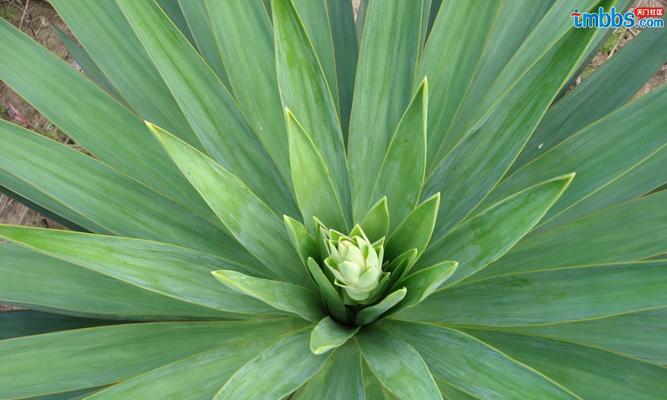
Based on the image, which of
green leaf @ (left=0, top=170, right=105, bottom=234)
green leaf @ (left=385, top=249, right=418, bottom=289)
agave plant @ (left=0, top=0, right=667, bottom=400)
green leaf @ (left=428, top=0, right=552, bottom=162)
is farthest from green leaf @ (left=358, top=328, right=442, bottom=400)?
green leaf @ (left=0, top=170, right=105, bottom=234)

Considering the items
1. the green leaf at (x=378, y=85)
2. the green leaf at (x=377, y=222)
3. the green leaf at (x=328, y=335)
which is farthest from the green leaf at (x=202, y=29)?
the green leaf at (x=328, y=335)

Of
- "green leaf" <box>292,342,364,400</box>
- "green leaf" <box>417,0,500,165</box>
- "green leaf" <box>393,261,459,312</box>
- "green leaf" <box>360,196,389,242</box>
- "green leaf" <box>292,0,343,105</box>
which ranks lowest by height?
"green leaf" <box>292,342,364,400</box>

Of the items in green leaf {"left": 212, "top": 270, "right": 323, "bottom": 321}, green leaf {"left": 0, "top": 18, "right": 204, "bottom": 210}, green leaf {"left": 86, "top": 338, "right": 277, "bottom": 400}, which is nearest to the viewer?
green leaf {"left": 212, "top": 270, "right": 323, "bottom": 321}

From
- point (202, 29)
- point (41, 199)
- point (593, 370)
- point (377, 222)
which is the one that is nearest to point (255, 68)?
point (202, 29)

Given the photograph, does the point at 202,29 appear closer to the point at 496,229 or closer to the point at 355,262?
the point at 355,262

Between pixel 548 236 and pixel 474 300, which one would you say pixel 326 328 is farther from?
pixel 548 236

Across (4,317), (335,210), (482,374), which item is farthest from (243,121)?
(4,317)

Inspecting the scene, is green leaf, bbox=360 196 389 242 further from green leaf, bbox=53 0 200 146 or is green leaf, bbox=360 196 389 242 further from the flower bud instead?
green leaf, bbox=53 0 200 146

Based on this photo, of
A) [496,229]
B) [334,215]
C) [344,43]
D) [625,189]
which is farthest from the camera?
[344,43]
